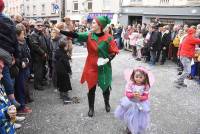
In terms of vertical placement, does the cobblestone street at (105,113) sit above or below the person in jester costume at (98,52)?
below

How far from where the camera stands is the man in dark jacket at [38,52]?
7652 mm

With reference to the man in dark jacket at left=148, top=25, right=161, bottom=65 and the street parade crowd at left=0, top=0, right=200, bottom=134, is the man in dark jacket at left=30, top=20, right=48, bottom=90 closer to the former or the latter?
the street parade crowd at left=0, top=0, right=200, bottom=134

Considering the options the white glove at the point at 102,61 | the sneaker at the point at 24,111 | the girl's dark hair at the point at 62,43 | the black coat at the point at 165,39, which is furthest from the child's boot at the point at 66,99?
the black coat at the point at 165,39

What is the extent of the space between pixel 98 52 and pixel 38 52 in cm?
240

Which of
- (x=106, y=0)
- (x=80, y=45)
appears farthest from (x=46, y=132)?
(x=106, y=0)

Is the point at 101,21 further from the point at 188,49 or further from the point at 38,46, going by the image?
the point at 188,49

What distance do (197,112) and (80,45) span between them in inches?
581

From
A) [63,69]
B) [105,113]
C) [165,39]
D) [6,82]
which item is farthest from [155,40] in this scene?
[6,82]

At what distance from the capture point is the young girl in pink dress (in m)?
4.84

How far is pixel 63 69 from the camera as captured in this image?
695 centimetres

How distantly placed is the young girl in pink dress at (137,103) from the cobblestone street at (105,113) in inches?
20.4

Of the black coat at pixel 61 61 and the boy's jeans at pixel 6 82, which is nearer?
the boy's jeans at pixel 6 82

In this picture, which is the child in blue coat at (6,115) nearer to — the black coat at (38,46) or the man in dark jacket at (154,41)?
the black coat at (38,46)

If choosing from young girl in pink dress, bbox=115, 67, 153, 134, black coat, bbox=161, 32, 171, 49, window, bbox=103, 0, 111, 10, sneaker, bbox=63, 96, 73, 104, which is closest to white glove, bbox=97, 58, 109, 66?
young girl in pink dress, bbox=115, 67, 153, 134
